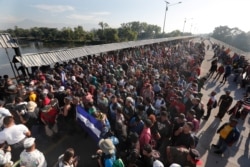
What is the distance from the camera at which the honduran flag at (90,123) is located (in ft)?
18.3

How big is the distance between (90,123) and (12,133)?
7.02 ft

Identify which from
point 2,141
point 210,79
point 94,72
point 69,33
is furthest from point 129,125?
point 69,33

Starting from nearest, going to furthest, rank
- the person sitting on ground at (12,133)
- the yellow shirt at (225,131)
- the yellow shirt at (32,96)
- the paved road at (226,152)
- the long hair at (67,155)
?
the long hair at (67,155) < the person sitting on ground at (12,133) < the yellow shirt at (225,131) < the paved road at (226,152) < the yellow shirt at (32,96)

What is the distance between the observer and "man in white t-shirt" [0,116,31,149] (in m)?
4.23

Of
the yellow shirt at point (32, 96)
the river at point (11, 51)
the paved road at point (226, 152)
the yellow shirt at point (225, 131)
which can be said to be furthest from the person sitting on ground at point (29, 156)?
the river at point (11, 51)

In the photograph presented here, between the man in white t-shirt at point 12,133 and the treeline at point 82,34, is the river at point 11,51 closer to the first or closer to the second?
the man in white t-shirt at point 12,133

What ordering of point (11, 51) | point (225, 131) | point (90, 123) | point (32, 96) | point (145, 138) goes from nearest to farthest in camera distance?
1. point (145, 138)
2. point (90, 123)
3. point (225, 131)
4. point (32, 96)
5. point (11, 51)

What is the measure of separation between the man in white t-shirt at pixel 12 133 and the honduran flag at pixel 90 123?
174cm

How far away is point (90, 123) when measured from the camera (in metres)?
5.78

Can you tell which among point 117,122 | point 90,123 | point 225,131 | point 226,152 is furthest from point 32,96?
point 226,152

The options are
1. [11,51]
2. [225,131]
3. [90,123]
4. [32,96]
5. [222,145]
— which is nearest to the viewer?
[90,123]

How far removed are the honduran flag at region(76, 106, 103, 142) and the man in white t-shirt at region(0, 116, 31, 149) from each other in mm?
1743

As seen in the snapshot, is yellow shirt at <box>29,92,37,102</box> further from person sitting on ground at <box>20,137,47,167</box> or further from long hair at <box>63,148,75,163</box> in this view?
long hair at <box>63,148,75,163</box>

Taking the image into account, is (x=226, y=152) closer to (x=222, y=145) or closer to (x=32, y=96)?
(x=222, y=145)
